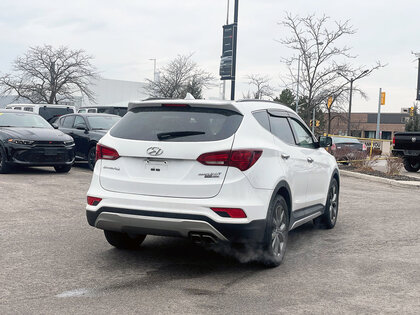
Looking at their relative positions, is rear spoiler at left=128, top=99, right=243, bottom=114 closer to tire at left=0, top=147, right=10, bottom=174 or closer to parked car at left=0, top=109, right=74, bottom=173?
parked car at left=0, top=109, right=74, bottom=173

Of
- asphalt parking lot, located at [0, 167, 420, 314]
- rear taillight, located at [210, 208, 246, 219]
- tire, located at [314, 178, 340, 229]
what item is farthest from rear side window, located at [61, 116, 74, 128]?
rear taillight, located at [210, 208, 246, 219]

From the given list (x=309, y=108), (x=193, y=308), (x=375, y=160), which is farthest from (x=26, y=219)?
(x=309, y=108)

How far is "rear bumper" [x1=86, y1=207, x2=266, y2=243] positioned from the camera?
517cm

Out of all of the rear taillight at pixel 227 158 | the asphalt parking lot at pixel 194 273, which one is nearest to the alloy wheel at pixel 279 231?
the asphalt parking lot at pixel 194 273

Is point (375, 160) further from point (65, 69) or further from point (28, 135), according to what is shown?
point (65, 69)

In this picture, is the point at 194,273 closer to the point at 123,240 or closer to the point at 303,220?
the point at 123,240

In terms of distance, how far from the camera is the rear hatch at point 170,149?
17.2 ft

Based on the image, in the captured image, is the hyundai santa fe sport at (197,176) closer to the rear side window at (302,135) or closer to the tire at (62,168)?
the rear side window at (302,135)

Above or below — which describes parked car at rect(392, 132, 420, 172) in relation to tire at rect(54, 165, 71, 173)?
above

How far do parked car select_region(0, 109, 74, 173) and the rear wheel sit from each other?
13.1 meters

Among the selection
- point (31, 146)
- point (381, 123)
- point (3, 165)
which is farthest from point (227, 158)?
point (381, 123)

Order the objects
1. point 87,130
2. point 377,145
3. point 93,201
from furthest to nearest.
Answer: point 377,145
point 87,130
point 93,201

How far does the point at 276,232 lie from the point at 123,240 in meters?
1.77

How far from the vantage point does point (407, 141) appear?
20750 mm
